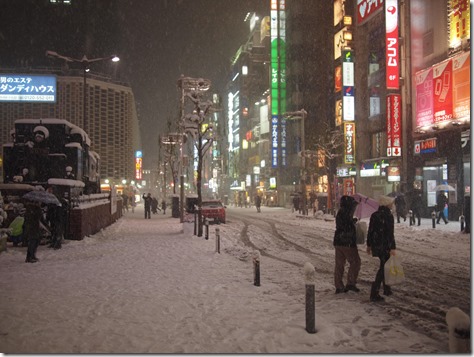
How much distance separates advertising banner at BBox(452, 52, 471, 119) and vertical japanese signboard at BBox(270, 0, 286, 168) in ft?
115

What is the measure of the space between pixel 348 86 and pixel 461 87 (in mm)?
15368

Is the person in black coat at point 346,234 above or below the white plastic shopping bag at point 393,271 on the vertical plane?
above

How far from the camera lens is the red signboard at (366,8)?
35731 millimetres

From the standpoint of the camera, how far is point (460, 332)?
4059 millimetres

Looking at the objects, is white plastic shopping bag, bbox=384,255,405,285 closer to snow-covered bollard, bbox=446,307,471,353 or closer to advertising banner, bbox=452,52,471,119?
snow-covered bollard, bbox=446,307,471,353

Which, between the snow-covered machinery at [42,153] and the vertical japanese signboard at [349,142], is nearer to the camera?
the snow-covered machinery at [42,153]

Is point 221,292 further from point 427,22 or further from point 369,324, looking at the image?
point 427,22

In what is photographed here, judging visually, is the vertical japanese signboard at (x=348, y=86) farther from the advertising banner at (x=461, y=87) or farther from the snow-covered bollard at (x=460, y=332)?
the snow-covered bollard at (x=460, y=332)

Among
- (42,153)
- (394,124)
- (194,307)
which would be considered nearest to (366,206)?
(194,307)

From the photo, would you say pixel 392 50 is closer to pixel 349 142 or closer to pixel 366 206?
pixel 349 142

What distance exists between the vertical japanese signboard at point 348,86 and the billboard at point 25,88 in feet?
83.5

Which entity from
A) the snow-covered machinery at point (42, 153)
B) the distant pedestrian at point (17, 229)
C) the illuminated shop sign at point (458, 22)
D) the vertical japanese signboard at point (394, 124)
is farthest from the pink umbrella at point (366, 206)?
the vertical japanese signboard at point (394, 124)

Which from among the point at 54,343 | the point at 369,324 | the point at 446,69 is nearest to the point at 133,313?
the point at 54,343

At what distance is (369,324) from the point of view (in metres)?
6.37
